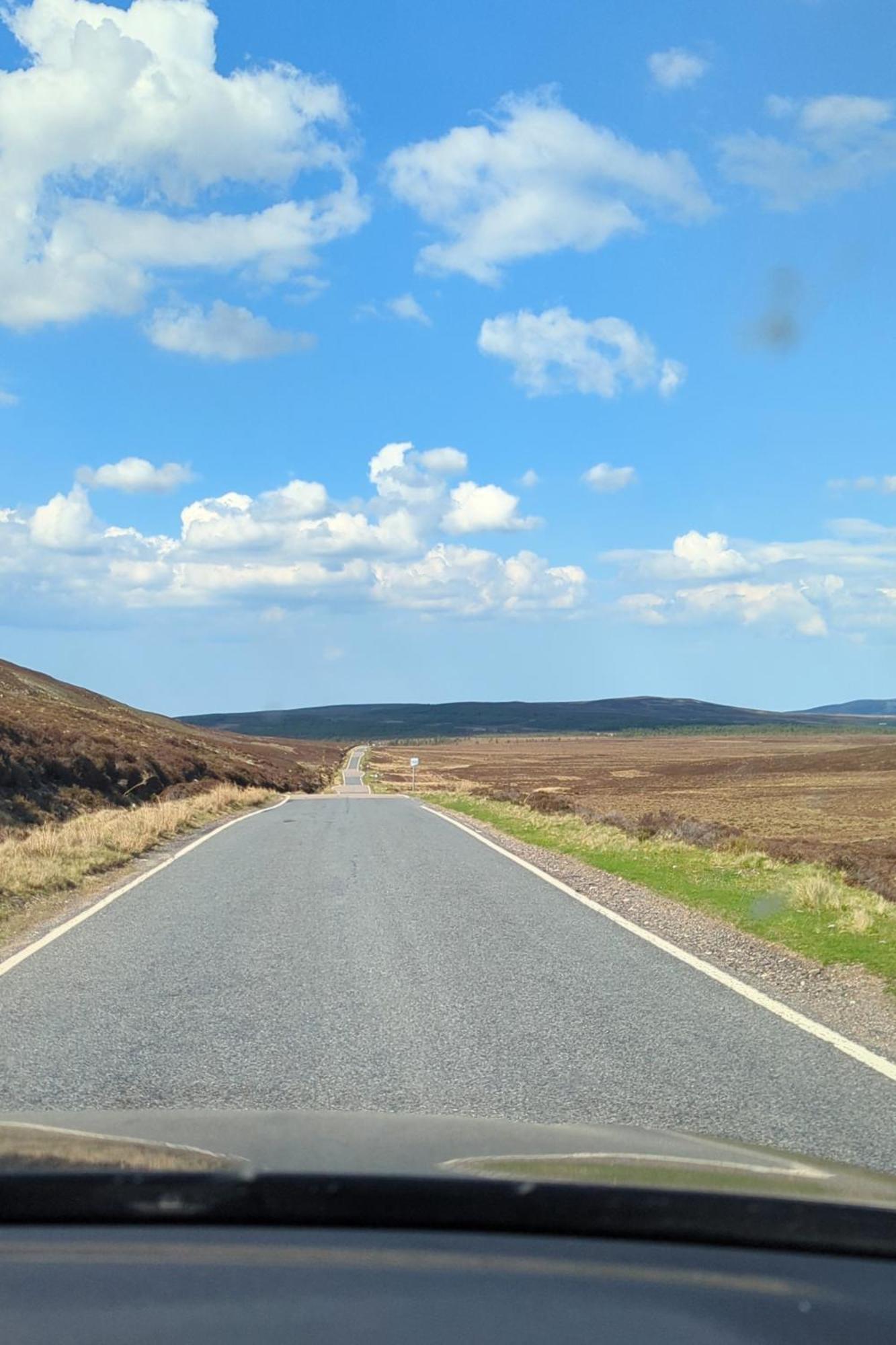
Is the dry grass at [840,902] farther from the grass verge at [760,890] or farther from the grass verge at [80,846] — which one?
the grass verge at [80,846]

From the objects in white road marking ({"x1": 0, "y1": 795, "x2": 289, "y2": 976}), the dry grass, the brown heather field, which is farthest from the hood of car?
the brown heather field

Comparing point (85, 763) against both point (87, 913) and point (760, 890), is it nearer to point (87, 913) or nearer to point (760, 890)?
point (87, 913)

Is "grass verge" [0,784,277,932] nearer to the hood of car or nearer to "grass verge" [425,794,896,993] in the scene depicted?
"grass verge" [425,794,896,993]

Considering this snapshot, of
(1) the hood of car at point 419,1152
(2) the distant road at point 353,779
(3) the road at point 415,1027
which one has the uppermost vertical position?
(1) the hood of car at point 419,1152

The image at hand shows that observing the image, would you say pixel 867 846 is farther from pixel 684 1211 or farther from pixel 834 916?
pixel 684 1211

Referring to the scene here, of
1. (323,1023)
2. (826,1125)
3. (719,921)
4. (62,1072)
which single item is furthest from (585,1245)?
(719,921)

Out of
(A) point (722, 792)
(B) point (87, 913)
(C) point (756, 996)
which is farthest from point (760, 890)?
(A) point (722, 792)

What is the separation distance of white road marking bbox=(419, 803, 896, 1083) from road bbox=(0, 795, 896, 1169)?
4.5 inches

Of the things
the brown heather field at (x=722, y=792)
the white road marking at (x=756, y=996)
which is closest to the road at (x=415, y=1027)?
the white road marking at (x=756, y=996)

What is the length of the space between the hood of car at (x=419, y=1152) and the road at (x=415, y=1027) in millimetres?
1457

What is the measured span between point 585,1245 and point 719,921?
30.7 ft

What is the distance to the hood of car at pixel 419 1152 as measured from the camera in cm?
319

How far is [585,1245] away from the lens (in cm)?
298

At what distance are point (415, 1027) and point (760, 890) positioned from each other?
25.9ft
